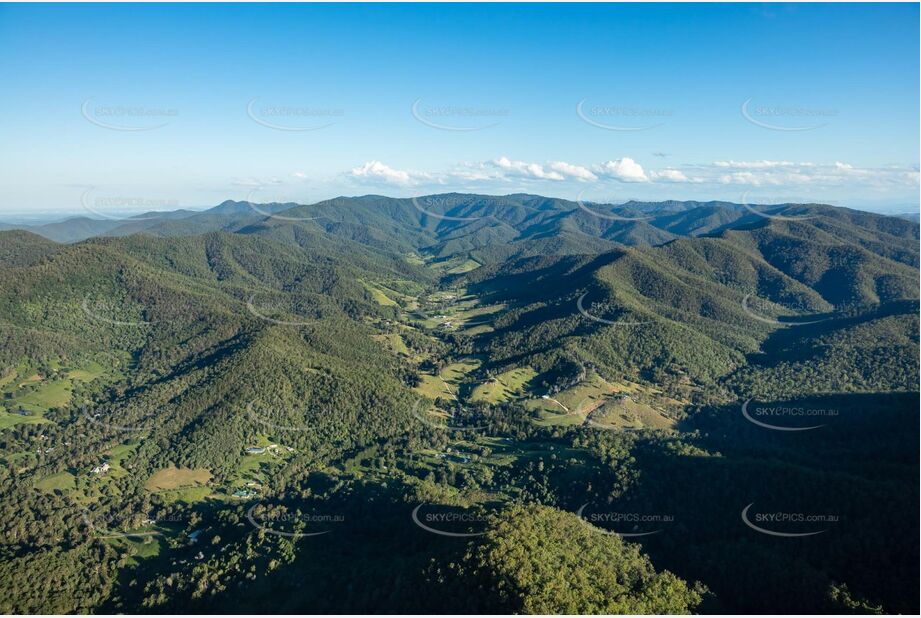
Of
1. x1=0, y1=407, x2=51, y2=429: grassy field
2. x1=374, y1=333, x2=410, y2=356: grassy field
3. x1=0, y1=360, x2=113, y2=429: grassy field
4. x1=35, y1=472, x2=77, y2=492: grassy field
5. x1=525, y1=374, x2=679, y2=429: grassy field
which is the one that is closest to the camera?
x1=35, y1=472, x2=77, y2=492: grassy field

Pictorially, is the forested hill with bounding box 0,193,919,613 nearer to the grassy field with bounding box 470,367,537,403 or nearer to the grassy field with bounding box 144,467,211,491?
the grassy field with bounding box 144,467,211,491

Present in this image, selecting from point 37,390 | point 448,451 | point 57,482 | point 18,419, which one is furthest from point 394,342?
point 57,482

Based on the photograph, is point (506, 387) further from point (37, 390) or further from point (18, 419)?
point (37, 390)

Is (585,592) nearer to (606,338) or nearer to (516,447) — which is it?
(516,447)

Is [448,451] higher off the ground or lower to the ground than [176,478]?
lower

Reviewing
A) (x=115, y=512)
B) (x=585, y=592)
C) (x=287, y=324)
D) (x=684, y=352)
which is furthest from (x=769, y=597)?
(x=287, y=324)

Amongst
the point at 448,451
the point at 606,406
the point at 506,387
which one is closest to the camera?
the point at 448,451

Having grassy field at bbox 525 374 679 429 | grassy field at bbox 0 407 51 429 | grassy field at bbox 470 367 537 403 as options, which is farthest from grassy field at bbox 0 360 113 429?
grassy field at bbox 525 374 679 429

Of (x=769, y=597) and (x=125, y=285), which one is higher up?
(x=125, y=285)
